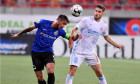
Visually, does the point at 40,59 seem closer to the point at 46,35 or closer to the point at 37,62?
the point at 37,62

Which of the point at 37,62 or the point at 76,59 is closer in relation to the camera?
the point at 37,62

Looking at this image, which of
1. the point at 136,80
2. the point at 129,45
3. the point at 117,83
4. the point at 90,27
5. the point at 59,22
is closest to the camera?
the point at 59,22

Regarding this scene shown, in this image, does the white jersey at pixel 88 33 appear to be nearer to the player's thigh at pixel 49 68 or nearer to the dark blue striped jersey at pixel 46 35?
the dark blue striped jersey at pixel 46 35

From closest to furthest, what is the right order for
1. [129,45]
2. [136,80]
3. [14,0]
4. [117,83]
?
1. [117,83]
2. [136,80]
3. [129,45]
4. [14,0]

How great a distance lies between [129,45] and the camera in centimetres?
2542

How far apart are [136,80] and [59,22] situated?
5.22 m

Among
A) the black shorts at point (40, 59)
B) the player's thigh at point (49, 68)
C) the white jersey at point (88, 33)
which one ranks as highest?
the white jersey at point (88, 33)

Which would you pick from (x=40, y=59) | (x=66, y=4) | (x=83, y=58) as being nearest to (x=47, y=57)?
(x=40, y=59)

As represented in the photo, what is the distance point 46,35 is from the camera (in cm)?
1013

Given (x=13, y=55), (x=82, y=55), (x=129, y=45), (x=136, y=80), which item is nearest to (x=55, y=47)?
(x=13, y=55)

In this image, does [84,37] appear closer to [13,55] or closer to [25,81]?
[25,81]

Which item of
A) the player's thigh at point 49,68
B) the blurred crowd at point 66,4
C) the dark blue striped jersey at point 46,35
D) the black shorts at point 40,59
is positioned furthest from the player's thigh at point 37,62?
the blurred crowd at point 66,4

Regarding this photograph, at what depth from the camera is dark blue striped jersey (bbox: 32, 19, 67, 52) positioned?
1012cm

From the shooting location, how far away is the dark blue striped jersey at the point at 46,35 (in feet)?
33.2
